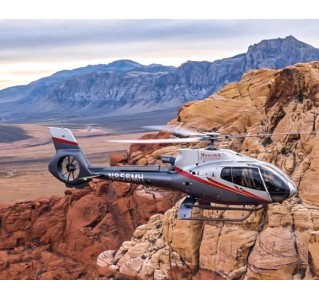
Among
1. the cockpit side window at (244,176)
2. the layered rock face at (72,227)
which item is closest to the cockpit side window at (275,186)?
the cockpit side window at (244,176)

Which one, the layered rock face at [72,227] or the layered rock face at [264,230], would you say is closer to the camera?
the layered rock face at [264,230]

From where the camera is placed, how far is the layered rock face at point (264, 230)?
30.7 metres

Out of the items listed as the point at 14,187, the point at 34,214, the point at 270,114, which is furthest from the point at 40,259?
the point at 14,187

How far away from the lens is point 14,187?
120500 millimetres

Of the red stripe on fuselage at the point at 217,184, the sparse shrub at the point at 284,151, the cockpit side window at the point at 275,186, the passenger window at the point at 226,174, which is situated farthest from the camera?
the sparse shrub at the point at 284,151

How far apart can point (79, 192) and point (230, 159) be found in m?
32.6

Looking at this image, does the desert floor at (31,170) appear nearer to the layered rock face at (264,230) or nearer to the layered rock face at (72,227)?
the layered rock face at (72,227)

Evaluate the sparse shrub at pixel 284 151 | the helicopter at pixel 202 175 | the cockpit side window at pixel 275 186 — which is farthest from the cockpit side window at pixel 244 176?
the sparse shrub at pixel 284 151

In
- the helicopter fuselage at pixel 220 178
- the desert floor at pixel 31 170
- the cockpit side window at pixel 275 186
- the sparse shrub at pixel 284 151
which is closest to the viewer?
the cockpit side window at pixel 275 186

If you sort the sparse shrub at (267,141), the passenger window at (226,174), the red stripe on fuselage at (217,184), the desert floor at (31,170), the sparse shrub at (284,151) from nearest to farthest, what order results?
the red stripe on fuselage at (217,184) < the passenger window at (226,174) < the sparse shrub at (284,151) < the sparse shrub at (267,141) < the desert floor at (31,170)

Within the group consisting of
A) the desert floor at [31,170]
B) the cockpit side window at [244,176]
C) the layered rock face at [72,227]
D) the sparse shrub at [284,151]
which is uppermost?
the cockpit side window at [244,176]

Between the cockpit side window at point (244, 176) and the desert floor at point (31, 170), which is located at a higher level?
the cockpit side window at point (244, 176)

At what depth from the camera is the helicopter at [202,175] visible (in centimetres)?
2152

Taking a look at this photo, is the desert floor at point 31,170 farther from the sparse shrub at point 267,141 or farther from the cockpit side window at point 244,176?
the cockpit side window at point 244,176
